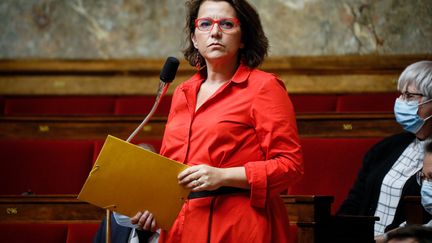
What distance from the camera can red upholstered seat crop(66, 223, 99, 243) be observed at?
70.4 inches

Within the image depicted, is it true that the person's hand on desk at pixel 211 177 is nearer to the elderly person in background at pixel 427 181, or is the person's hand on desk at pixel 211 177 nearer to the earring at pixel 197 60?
the earring at pixel 197 60

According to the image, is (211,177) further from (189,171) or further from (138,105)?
(138,105)

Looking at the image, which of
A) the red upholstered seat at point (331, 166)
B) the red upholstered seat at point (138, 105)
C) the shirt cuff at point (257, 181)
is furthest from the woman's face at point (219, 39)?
the red upholstered seat at point (138, 105)

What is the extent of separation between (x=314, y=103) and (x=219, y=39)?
1.43m

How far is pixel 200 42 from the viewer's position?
4.33ft

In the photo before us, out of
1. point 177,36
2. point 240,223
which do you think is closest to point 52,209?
point 240,223

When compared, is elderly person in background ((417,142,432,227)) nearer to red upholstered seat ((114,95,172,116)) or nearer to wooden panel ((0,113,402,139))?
A: wooden panel ((0,113,402,139))

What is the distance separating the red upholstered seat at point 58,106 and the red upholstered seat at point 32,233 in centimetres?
96

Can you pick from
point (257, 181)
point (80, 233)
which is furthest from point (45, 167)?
point (257, 181)

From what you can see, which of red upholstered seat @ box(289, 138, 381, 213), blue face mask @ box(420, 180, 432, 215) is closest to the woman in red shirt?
blue face mask @ box(420, 180, 432, 215)

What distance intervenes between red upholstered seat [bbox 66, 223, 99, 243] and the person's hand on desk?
68 centimetres

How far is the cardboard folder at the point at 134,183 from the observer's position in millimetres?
1185

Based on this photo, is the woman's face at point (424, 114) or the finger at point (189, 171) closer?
the finger at point (189, 171)

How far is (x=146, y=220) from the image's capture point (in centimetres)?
123
